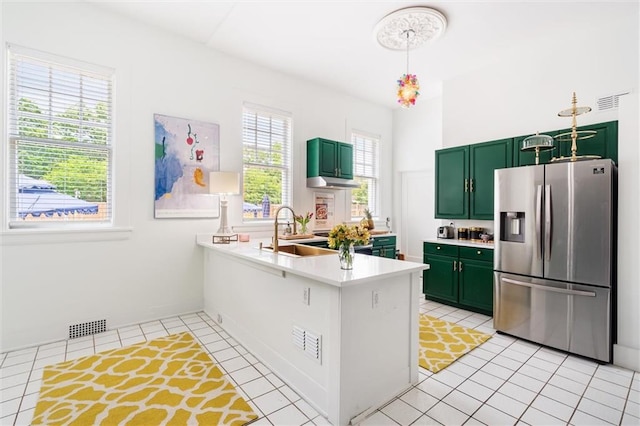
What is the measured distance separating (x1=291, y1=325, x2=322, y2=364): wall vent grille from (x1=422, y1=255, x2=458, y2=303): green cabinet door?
281 cm

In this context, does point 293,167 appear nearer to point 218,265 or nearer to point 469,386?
point 218,265

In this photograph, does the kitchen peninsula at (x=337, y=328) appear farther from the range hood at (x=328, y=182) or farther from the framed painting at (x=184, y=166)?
the range hood at (x=328, y=182)

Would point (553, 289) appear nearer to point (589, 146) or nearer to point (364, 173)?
point (589, 146)

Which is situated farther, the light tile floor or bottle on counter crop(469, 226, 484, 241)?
bottle on counter crop(469, 226, 484, 241)

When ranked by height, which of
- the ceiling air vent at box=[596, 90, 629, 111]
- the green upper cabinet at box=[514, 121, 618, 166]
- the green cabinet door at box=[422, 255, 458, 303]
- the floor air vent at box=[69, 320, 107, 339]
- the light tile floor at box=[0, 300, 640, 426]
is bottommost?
the light tile floor at box=[0, 300, 640, 426]

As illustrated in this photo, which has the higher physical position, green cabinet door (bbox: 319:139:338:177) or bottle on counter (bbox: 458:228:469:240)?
green cabinet door (bbox: 319:139:338:177)

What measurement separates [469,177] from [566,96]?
146 centimetres

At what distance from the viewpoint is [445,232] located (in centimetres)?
486

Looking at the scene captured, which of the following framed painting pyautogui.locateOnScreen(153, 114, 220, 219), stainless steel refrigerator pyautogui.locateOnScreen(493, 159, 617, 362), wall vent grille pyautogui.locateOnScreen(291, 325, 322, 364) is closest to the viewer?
wall vent grille pyautogui.locateOnScreen(291, 325, 322, 364)

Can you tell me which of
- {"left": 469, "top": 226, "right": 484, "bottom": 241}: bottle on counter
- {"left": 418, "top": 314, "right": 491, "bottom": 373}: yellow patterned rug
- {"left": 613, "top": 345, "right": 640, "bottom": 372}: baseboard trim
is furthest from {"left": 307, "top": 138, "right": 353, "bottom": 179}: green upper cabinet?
{"left": 613, "top": 345, "right": 640, "bottom": 372}: baseboard trim

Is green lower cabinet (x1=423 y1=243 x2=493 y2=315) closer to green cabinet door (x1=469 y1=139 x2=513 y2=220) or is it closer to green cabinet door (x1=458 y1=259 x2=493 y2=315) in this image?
green cabinet door (x1=458 y1=259 x2=493 y2=315)

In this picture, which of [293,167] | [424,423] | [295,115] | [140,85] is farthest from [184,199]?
[424,423]

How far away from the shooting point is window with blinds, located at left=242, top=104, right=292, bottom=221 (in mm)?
4578

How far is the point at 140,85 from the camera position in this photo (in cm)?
360
